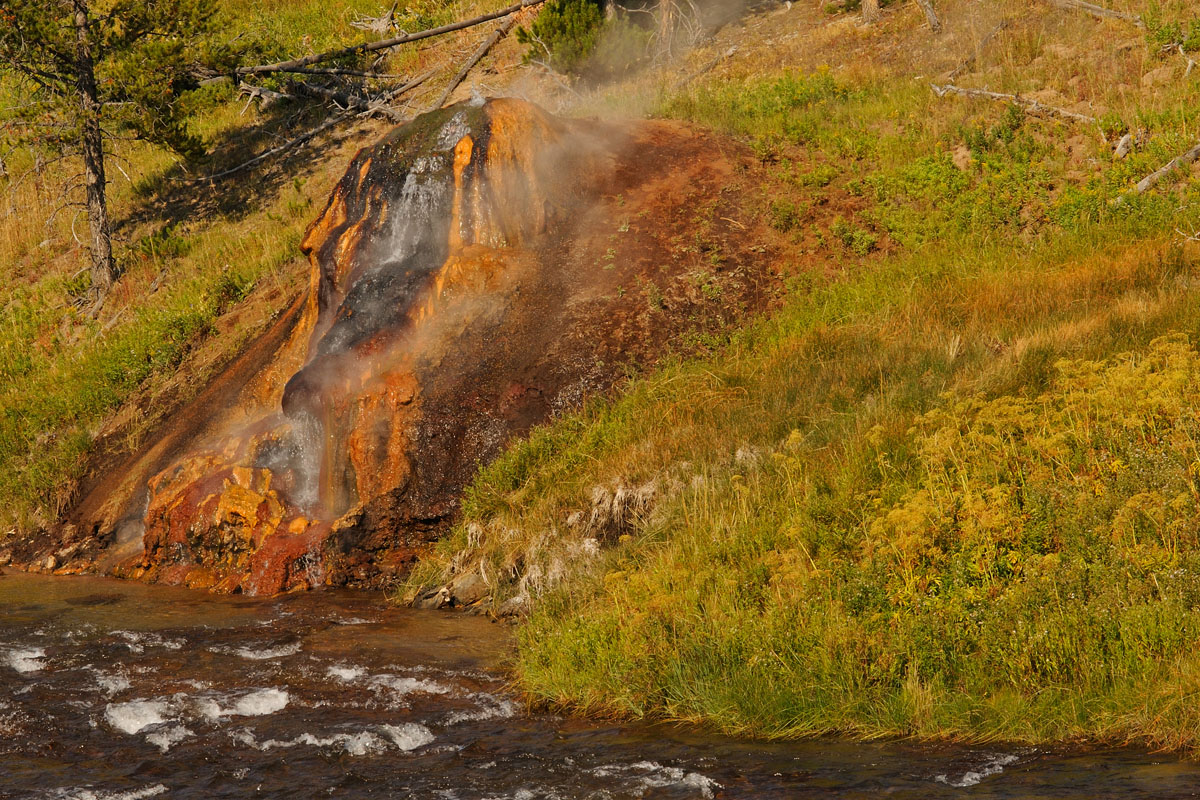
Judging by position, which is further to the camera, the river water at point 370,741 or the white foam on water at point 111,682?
the white foam on water at point 111,682

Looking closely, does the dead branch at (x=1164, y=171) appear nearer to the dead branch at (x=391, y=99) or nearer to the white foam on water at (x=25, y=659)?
the white foam on water at (x=25, y=659)

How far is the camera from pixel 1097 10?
1623 cm

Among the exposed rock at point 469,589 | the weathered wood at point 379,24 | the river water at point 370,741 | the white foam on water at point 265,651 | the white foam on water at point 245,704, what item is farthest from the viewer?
the weathered wood at point 379,24

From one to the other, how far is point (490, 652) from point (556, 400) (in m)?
3.75

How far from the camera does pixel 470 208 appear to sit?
42.5 feet

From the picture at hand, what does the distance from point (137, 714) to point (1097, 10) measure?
52.8 feet

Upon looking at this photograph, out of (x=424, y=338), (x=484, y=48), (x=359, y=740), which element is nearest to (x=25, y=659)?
(x=359, y=740)

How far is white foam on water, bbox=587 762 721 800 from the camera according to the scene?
5.12 m

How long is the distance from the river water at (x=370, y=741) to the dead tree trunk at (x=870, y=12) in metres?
15.6

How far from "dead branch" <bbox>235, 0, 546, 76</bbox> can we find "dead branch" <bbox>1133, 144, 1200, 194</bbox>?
13.6 m

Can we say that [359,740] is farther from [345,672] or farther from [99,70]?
[99,70]

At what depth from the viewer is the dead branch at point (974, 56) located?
53.3 ft

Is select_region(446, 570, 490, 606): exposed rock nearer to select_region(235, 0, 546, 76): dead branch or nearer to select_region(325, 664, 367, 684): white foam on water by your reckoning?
select_region(325, 664, 367, 684): white foam on water

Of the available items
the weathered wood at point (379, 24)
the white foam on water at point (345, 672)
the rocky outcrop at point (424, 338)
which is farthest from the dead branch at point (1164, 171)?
the weathered wood at point (379, 24)
